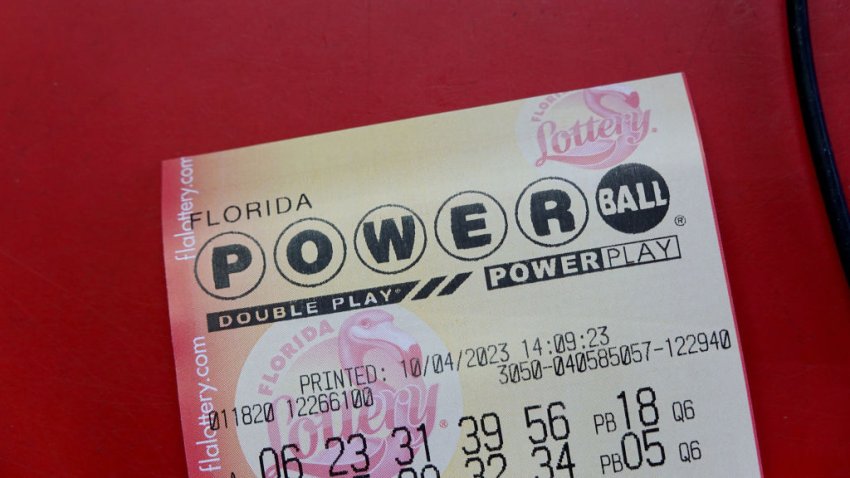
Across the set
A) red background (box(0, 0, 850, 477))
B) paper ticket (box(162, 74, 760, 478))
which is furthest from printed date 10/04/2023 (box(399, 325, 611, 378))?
red background (box(0, 0, 850, 477))

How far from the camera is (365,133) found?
20.8 inches

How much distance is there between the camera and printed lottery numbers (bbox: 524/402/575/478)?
50 cm

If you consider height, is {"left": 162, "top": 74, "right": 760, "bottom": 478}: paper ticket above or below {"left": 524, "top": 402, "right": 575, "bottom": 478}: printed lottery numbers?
above

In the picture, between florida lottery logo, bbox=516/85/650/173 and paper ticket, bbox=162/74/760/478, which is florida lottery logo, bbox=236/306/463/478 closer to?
paper ticket, bbox=162/74/760/478

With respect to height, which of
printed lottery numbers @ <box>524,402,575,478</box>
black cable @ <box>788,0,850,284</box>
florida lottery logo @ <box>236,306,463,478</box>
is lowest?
printed lottery numbers @ <box>524,402,575,478</box>

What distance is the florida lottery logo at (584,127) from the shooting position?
0.51 metres

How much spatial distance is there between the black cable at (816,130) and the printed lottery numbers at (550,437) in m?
0.23

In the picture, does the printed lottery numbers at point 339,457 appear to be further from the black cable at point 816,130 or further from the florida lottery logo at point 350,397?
the black cable at point 816,130

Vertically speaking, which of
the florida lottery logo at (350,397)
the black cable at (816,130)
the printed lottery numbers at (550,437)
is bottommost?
the printed lottery numbers at (550,437)

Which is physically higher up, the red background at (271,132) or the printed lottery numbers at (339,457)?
the red background at (271,132)

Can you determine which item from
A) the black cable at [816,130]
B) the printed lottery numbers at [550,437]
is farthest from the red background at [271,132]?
the printed lottery numbers at [550,437]

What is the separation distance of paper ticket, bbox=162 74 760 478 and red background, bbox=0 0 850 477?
2cm

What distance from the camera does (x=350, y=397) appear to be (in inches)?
20.1

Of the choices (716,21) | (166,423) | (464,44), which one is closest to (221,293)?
(166,423)
